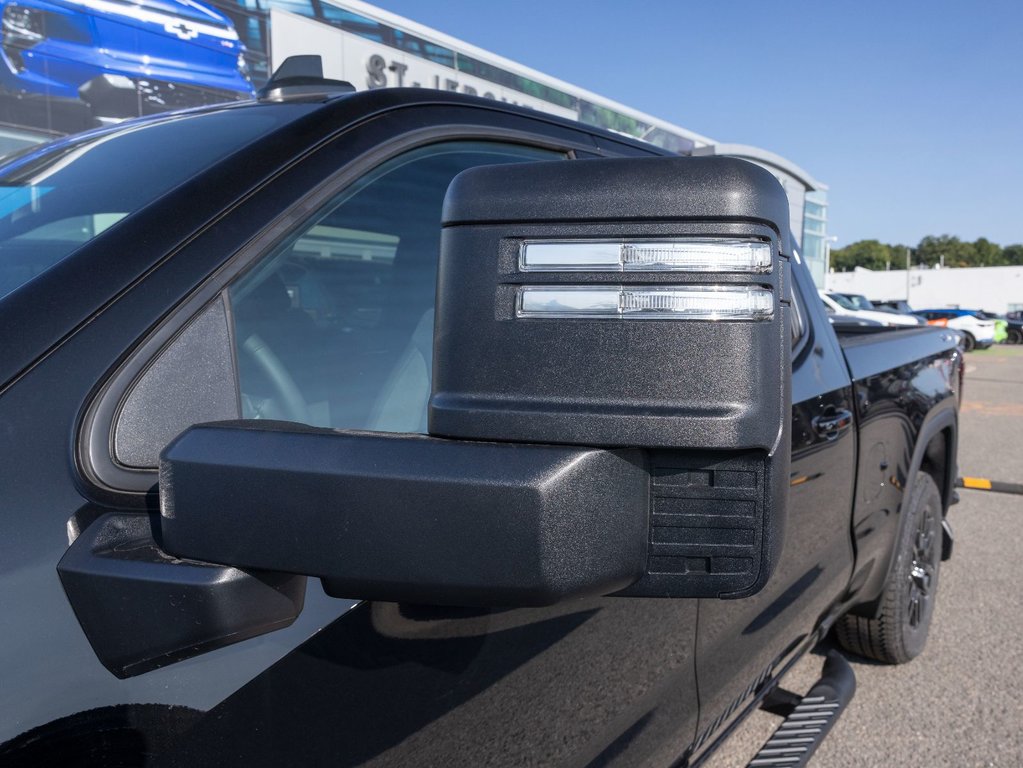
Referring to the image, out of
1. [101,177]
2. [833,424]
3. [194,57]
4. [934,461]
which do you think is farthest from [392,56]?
[101,177]

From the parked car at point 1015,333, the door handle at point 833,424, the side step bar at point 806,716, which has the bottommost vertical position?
the parked car at point 1015,333

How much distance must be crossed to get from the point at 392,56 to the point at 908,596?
13.8 m

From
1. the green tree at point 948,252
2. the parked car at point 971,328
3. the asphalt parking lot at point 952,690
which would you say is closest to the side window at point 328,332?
the asphalt parking lot at point 952,690

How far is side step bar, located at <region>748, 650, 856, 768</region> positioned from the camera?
2262mm

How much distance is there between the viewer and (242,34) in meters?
12.3

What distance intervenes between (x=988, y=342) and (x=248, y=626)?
33428 millimetres

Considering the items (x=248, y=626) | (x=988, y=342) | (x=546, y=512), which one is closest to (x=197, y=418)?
(x=248, y=626)

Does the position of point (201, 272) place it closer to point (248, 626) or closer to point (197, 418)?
point (197, 418)

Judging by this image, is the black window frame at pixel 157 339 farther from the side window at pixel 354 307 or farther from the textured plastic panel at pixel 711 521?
the textured plastic panel at pixel 711 521

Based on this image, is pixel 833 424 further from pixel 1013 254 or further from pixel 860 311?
pixel 1013 254

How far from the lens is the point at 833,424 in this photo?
232 centimetres

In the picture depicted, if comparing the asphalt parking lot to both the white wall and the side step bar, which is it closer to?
the side step bar

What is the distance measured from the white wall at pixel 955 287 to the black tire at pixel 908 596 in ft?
238

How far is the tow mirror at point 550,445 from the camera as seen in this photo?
31.1 inches
